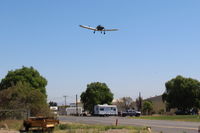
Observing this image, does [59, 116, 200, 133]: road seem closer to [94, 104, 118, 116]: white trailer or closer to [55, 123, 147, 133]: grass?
[55, 123, 147, 133]: grass

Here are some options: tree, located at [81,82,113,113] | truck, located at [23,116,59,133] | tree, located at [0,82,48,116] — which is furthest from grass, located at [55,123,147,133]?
tree, located at [81,82,113,113]

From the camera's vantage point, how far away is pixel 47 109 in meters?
42.8

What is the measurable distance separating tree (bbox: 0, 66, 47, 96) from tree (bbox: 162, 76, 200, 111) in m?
37.1

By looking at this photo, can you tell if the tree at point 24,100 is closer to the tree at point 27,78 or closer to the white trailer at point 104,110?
the tree at point 27,78

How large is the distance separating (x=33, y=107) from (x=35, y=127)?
656 inches

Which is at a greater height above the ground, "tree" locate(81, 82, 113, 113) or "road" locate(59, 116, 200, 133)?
"tree" locate(81, 82, 113, 113)

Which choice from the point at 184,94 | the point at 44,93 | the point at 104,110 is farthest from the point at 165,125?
Answer: the point at 184,94

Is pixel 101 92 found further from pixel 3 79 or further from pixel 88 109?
pixel 3 79

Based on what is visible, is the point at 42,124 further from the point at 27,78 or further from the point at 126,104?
the point at 126,104

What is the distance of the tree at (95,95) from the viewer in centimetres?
10512

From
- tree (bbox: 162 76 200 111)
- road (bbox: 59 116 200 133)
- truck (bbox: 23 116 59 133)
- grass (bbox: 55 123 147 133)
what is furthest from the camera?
tree (bbox: 162 76 200 111)

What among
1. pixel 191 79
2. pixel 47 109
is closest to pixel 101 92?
pixel 191 79

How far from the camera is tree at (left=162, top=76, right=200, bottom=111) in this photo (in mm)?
88475

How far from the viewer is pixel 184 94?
89938 millimetres
